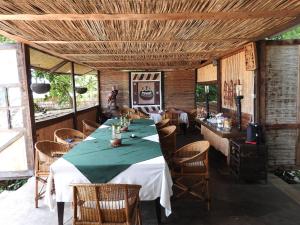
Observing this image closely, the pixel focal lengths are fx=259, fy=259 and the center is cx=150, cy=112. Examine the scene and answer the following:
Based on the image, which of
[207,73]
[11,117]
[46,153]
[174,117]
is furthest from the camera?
[174,117]

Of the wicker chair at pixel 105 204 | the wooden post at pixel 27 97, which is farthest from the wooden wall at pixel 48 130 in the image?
the wicker chair at pixel 105 204

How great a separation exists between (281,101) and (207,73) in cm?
423

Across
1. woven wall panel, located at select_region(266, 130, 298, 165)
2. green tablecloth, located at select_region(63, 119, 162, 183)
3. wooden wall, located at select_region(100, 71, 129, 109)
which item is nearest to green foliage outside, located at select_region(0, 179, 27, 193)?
green tablecloth, located at select_region(63, 119, 162, 183)

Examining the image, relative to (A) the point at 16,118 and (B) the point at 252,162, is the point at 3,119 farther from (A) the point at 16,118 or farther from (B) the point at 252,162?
(B) the point at 252,162

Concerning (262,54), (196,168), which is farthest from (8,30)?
(262,54)

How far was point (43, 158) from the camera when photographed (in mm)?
3619

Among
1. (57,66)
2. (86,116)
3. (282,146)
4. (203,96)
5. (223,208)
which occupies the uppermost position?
(57,66)

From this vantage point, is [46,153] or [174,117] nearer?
[46,153]

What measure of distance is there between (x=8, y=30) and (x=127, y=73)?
7.49 m

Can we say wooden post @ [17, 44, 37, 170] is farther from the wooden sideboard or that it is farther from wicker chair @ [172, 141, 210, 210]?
the wooden sideboard

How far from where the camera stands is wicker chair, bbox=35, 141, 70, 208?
359cm

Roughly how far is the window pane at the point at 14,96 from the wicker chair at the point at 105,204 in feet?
10.8

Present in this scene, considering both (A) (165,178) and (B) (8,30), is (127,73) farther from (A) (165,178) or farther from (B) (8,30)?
(A) (165,178)

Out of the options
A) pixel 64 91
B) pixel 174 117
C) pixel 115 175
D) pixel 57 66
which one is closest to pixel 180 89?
pixel 174 117
